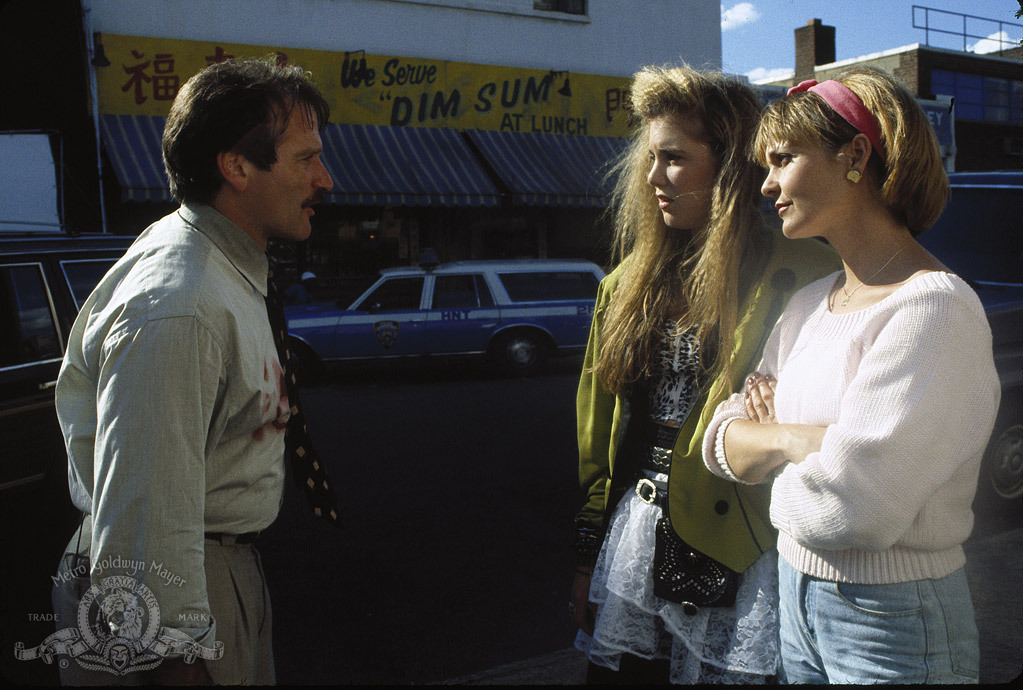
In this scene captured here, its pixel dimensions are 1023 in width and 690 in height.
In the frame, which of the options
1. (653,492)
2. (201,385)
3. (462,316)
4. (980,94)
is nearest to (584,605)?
(653,492)

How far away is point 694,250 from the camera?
85.7 inches

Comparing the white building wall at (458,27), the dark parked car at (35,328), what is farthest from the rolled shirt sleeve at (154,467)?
the white building wall at (458,27)

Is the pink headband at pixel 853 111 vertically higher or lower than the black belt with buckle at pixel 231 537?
higher

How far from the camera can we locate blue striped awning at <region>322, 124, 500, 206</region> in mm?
12102

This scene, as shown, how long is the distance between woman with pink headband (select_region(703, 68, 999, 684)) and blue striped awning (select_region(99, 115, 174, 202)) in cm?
1039

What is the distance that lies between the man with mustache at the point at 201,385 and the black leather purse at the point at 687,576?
91 cm

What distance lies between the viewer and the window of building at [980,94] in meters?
25.7

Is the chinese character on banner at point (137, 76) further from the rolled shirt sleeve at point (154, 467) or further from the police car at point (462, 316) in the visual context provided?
the rolled shirt sleeve at point (154, 467)

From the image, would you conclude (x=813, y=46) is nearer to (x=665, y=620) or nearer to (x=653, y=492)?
(x=653, y=492)

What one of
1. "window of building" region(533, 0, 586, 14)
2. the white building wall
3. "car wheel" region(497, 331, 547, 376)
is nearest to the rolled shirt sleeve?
"car wheel" region(497, 331, 547, 376)

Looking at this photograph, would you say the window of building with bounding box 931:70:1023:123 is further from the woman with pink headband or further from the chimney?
the woman with pink headband

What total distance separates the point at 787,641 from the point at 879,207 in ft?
2.98

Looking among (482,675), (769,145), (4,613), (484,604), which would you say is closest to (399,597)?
(484,604)

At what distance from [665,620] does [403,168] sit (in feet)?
37.3
